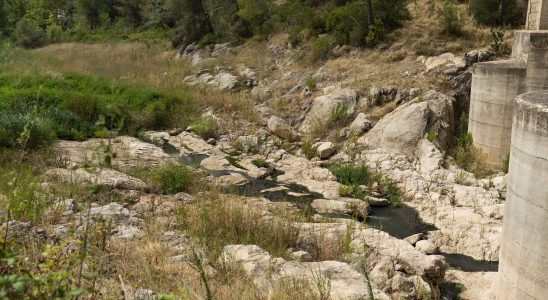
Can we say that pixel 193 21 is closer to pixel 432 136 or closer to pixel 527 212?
pixel 432 136

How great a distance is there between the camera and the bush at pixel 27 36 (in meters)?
36.5

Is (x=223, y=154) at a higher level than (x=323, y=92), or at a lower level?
lower

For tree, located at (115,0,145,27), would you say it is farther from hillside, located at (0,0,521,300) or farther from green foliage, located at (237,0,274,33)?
green foliage, located at (237,0,274,33)

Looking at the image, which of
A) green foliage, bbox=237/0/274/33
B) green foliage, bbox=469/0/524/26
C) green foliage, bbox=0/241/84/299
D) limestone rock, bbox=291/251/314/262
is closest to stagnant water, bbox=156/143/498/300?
limestone rock, bbox=291/251/314/262

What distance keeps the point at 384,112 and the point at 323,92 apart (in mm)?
3211

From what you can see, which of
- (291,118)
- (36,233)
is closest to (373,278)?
(36,233)

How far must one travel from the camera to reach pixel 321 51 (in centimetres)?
2183

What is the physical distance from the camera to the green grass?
13652 mm

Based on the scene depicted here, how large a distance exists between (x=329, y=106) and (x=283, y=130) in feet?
6.30

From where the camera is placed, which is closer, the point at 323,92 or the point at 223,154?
the point at 223,154

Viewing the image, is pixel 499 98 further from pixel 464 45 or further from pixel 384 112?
pixel 464 45

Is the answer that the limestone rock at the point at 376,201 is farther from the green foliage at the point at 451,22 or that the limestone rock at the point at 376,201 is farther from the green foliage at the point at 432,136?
the green foliage at the point at 451,22

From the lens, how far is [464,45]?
59.4ft

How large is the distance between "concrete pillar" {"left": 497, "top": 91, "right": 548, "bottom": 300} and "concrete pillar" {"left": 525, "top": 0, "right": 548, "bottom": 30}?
7.48 metres
